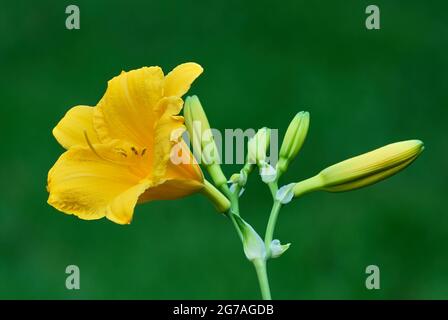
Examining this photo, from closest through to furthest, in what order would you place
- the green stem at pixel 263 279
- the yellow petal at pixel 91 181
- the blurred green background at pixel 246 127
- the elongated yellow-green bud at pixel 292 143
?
the green stem at pixel 263 279 → the yellow petal at pixel 91 181 → the elongated yellow-green bud at pixel 292 143 → the blurred green background at pixel 246 127

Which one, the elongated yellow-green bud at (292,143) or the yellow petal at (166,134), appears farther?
the elongated yellow-green bud at (292,143)

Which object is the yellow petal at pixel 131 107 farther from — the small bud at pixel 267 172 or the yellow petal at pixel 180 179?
the small bud at pixel 267 172

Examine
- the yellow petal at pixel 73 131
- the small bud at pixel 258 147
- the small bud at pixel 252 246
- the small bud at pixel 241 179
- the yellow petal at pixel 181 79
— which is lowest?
the small bud at pixel 252 246

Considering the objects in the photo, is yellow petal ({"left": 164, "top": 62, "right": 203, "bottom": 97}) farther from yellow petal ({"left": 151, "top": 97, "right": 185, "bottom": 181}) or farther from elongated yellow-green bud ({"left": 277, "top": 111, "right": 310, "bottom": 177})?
elongated yellow-green bud ({"left": 277, "top": 111, "right": 310, "bottom": 177})

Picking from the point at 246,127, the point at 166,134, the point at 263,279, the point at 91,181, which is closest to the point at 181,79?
the point at 166,134

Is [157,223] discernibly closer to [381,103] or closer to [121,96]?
[381,103]

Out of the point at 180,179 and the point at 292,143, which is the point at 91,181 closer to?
the point at 180,179

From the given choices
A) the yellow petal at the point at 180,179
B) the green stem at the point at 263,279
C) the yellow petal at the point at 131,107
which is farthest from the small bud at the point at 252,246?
the yellow petal at the point at 131,107

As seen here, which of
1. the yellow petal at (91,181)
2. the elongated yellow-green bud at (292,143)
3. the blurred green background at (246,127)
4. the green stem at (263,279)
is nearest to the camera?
the green stem at (263,279)
